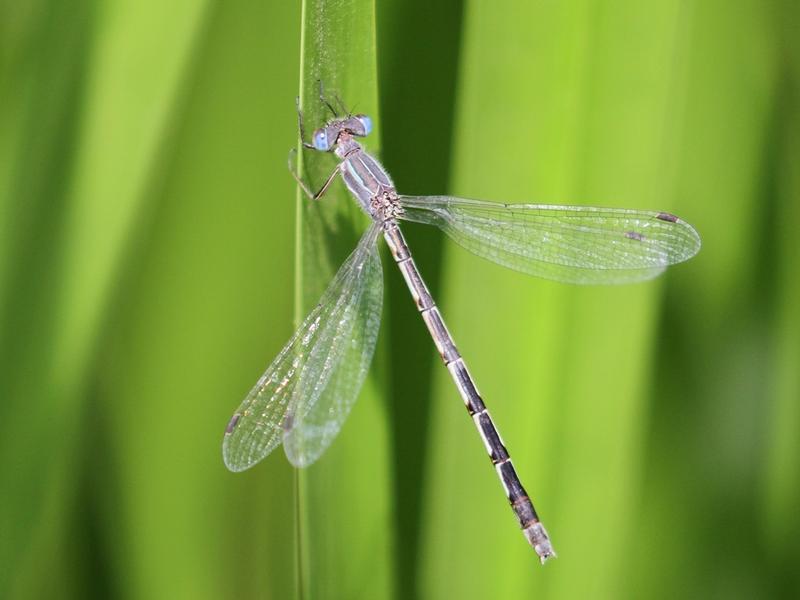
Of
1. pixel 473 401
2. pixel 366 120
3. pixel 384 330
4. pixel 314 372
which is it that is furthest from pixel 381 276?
pixel 366 120

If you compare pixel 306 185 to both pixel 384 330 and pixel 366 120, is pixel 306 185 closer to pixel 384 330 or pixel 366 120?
pixel 366 120

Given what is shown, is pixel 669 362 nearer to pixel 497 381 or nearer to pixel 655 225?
pixel 655 225

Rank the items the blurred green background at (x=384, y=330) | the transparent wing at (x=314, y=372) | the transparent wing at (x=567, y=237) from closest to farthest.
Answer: the blurred green background at (x=384, y=330) → the transparent wing at (x=314, y=372) → the transparent wing at (x=567, y=237)

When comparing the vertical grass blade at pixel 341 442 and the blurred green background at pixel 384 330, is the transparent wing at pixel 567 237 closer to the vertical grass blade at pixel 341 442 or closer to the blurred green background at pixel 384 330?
the blurred green background at pixel 384 330

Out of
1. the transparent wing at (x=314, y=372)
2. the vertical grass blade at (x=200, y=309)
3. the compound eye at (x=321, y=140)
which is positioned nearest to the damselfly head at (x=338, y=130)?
the compound eye at (x=321, y=140)

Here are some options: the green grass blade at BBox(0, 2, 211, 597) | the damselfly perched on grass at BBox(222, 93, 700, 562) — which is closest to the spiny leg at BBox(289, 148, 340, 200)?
the damselfly perched on grass at BBox(222, 93, 700, 562)

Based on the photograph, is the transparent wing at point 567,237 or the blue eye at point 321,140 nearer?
the blue eye at point 321,140
